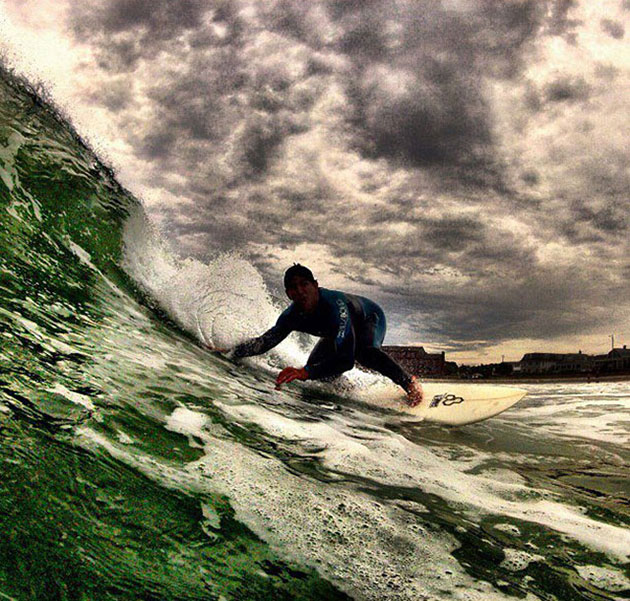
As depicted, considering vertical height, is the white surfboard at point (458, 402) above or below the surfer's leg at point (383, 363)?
below

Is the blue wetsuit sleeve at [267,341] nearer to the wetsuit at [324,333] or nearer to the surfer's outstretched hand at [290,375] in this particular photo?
the wetsuit at [324,333]

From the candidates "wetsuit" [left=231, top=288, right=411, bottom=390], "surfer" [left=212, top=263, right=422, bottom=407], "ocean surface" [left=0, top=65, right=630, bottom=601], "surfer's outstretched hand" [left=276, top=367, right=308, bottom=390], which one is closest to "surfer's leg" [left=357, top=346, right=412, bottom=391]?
"surfer" [left=212, top=263, right=422, bottom=407]

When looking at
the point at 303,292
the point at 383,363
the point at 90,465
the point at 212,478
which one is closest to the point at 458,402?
the point at 383,363

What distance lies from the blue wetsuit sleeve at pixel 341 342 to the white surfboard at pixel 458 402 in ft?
4.16

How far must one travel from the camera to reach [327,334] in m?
6.57

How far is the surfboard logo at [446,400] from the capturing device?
6.96 metres

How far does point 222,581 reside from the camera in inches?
71.4

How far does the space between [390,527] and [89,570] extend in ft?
4.62

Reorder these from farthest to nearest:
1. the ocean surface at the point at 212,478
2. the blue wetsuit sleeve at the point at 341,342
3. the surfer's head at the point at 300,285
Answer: the blue wetsuit sleeve at the point at 341,342 < the surfer's head at the point at 300,285 < the ocean surface at the point at 212,478

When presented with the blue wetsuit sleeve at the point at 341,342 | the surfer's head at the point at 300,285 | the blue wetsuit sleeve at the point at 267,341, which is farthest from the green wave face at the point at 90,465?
the blue wetsuit sleeve at the point at 341,342

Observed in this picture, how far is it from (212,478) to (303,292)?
3698mm

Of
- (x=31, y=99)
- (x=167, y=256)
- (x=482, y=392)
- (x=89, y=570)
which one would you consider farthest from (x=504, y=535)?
Answer: (x=31, y=99)

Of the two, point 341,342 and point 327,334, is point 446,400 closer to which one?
point 341,342

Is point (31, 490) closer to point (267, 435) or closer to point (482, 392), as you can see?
point (267, 435)
